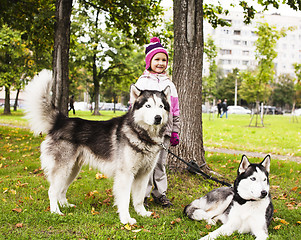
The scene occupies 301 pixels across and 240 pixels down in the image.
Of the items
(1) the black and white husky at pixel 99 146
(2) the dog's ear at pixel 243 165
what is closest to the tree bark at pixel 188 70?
(1) the black and white husky at pixel 99 146

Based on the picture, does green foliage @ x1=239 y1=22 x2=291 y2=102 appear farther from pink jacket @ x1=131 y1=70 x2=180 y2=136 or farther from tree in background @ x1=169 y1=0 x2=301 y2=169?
pink jacket @ x1=131 y1=70 x2=180 y2=136

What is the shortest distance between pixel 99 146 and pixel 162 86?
1352mm

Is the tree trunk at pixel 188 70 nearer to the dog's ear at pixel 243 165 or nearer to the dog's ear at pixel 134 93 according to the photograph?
the dog's ear at pixel 134 93

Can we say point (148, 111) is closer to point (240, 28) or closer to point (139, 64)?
point (139, 64)

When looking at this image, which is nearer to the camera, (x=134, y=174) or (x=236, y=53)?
(x=134, y=174)

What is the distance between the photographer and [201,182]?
5668 millimetres

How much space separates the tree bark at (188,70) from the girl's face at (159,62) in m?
1.47

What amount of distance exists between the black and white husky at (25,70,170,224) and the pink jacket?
0.46 metres

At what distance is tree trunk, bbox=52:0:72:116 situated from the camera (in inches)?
327

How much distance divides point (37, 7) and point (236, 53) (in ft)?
274

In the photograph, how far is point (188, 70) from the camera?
573 cm

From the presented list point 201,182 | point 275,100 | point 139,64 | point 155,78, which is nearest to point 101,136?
point 155,78

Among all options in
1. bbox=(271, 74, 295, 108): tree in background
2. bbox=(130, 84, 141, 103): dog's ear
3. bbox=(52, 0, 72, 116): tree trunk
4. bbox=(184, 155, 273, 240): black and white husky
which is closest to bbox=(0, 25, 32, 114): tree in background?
bbox=(52, 0, 72, 116): tree trunk

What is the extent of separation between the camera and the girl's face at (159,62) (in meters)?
4.31
